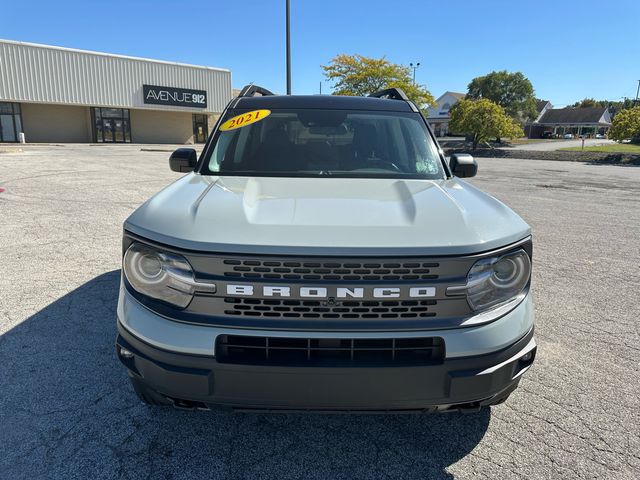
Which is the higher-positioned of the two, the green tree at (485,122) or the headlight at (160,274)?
the green tree at (485,122)

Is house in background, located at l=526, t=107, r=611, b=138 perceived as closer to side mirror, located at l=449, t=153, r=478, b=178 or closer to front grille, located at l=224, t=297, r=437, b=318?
side mirror, located at l=449, t=153, r=478, b=178

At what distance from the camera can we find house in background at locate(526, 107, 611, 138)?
311 ft

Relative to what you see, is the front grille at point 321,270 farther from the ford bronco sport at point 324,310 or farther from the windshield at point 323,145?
the windshield at point 323,145

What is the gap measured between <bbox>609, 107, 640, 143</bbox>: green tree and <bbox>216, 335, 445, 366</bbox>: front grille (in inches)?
1383

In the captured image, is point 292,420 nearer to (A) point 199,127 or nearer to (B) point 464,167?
(B) point 464,167

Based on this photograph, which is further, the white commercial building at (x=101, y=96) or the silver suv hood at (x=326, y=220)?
the white commercial building at (x=101, y=96)

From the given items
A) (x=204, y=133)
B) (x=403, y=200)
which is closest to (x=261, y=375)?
(x=403, y=200)

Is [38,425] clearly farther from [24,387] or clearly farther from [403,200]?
[403,200]

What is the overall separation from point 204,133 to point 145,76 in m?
8.64

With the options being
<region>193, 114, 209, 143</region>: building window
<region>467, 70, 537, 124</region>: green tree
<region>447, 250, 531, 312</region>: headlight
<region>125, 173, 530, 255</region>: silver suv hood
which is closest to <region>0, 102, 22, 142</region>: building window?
<region>193, 114, 209, 143</region>: building window

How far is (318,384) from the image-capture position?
186cm

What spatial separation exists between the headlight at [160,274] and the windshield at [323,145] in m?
1.19

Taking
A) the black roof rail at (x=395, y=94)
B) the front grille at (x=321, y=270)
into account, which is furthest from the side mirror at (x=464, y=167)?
the front grille at (x=321, y=270)

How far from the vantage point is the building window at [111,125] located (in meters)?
39.9
